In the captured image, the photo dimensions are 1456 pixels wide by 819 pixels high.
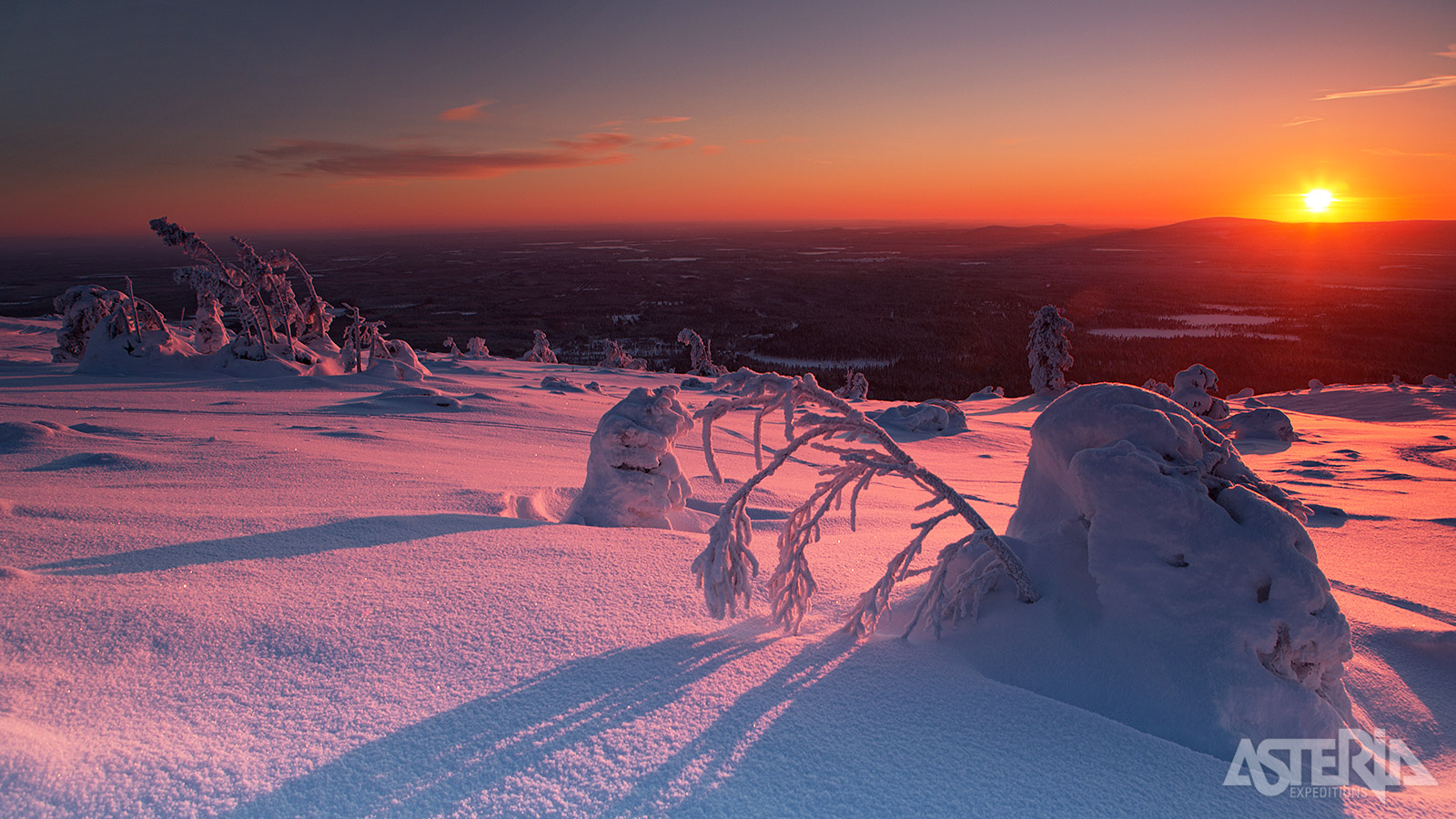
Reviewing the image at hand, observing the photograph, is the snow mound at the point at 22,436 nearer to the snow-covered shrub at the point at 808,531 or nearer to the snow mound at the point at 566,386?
the snow-covered shrub at the point at 808,531

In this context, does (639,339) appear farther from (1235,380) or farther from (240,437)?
(240,437)

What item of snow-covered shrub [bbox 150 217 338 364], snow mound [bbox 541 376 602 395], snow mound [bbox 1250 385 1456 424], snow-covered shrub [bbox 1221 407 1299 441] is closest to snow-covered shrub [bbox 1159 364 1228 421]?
snow-covered shrub [bbox 1221 407 1299 441]

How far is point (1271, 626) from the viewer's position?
221 cm

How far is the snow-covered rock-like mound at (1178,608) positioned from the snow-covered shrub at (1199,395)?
43.5 feet

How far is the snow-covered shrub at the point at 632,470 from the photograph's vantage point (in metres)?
4.72

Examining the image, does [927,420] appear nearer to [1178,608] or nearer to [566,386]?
[566,386]

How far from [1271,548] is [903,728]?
147 cm

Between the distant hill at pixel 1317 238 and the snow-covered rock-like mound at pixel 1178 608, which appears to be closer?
the snow-covered rock-like mound at pixel 1178 608

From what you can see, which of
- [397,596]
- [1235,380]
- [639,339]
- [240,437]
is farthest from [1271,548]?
[639,339]

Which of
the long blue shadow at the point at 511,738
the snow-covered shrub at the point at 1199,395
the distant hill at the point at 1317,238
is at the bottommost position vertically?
the snow-covered shrub at the point at 1199,395

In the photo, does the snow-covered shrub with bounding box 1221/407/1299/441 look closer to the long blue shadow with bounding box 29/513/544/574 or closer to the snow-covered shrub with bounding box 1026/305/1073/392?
the long blue shadow with bounding box 29/513/544/574

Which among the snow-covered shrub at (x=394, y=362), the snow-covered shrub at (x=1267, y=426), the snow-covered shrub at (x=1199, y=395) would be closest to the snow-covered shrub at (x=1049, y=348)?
the snow-covered shrub at (x=1199, y=395)

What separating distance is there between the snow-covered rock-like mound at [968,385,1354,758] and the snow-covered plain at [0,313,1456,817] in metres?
0.13

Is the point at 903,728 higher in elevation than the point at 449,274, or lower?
lower
